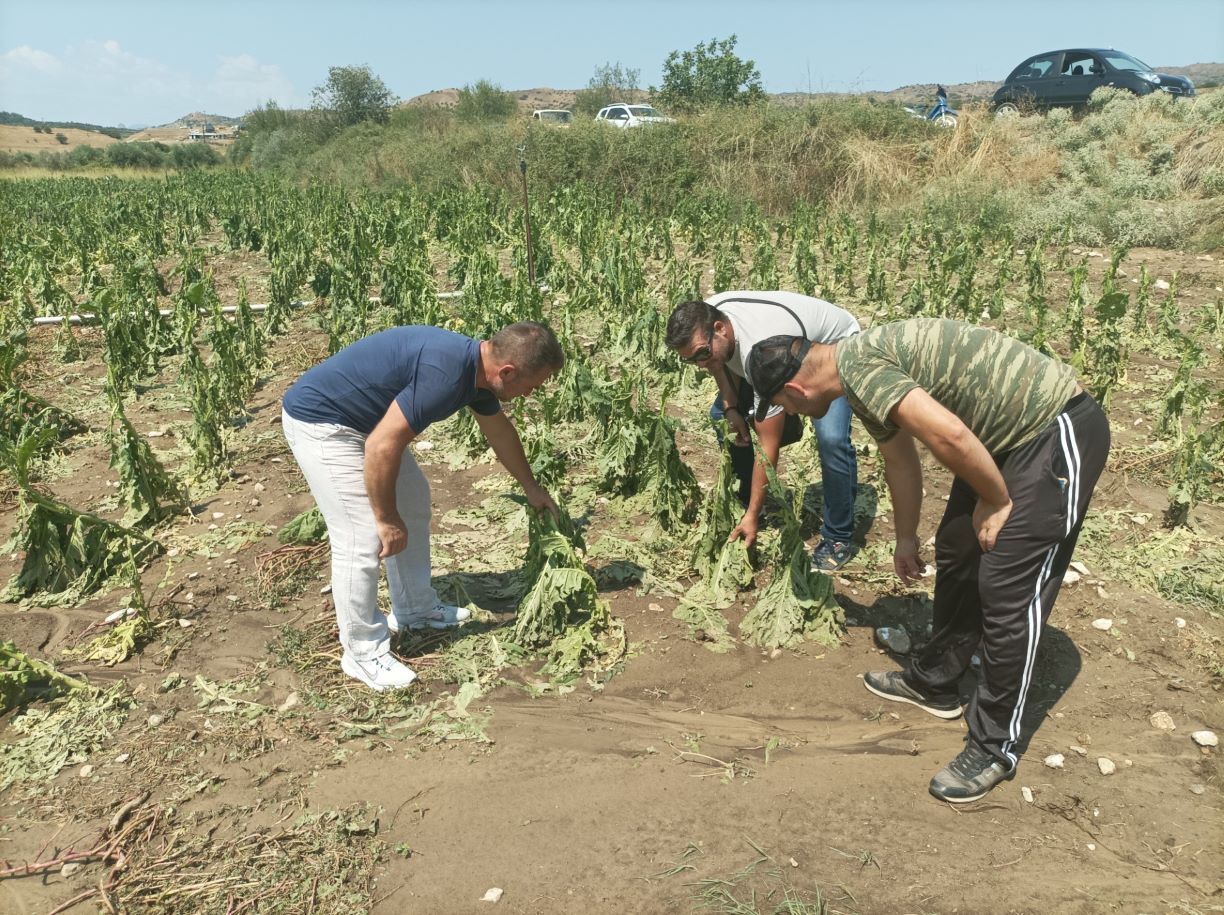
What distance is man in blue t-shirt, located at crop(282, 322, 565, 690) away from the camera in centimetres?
316

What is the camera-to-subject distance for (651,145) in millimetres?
18109

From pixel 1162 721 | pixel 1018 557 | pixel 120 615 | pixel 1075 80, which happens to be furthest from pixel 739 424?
pixel 1075 80

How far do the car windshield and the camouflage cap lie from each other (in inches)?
720

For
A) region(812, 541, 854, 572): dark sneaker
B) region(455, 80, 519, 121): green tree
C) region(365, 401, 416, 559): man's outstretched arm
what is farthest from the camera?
region(455, 80, 519, 121): green tree

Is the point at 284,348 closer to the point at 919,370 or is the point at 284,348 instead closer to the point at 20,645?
the point at 20,645

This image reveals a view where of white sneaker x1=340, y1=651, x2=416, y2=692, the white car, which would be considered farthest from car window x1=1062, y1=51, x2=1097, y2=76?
white sneaker x1=340, y1=651, x2=416, y2=692

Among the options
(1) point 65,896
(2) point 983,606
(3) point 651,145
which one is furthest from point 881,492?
(3) point 651,145

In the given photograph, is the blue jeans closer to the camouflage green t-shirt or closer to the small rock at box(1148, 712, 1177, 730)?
the camouflage green t-shirt

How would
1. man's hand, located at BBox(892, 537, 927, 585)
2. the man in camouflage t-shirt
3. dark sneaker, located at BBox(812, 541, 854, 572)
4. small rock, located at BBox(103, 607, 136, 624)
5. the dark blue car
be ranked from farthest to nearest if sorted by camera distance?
the dark blue car, dark sneaker, located at BBox(812, 541, 854, 572), small rock, located at BBox(103, 607, 136, 624), man's hand, located at BBox(892, 537, 927, 585), the man in camouflage t-shirt

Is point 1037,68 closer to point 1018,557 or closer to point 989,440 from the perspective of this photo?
point 989,440

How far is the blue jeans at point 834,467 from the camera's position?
4.25m

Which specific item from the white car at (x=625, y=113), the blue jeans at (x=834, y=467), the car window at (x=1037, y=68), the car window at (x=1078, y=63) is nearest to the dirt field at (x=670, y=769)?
the blue jeans at (x=834, y=467)

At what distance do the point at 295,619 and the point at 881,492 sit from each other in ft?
11.6

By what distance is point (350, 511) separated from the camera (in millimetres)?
3361
